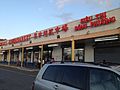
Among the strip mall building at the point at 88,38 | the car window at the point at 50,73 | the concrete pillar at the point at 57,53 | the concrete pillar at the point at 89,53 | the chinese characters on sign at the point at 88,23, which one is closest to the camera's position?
the car window at the point at 50,73

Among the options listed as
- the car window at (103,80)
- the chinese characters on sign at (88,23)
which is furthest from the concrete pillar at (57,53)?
the car window at (103,80)

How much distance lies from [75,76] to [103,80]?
88cm

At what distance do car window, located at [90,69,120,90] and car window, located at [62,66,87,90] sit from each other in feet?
0.72

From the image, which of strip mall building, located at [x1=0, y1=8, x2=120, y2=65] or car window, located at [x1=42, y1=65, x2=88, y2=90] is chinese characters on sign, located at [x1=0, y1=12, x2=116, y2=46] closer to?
strip mall building, located at [x1=0, y1=8, x2=120, y2=65]

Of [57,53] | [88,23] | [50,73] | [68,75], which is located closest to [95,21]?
[88,23]

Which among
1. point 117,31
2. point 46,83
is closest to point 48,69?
point 46,83

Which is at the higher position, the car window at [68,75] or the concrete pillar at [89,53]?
the concrete pillar at [89,53]

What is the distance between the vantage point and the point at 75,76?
628cm

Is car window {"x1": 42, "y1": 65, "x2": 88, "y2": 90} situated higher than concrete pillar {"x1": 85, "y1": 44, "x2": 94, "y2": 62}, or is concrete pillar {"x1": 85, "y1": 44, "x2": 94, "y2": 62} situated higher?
concrete pillar {"x1": 85, "y1": 44, "x2": 94, "y2": 62}

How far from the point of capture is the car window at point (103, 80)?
5273mm

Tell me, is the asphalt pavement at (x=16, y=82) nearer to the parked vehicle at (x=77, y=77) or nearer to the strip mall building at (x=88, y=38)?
the strip mall building at (x=88, y=38)

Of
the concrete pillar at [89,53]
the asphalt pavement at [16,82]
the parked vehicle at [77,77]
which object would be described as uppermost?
the concrete pillar at [89,53]

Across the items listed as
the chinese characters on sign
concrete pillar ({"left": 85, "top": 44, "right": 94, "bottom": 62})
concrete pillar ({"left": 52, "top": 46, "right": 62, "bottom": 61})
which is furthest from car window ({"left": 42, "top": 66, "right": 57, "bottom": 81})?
concrete pillar ({"left": 52, "top": 46, "right": 62, "bottom": 61})

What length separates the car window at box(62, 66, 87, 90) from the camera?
594cm
